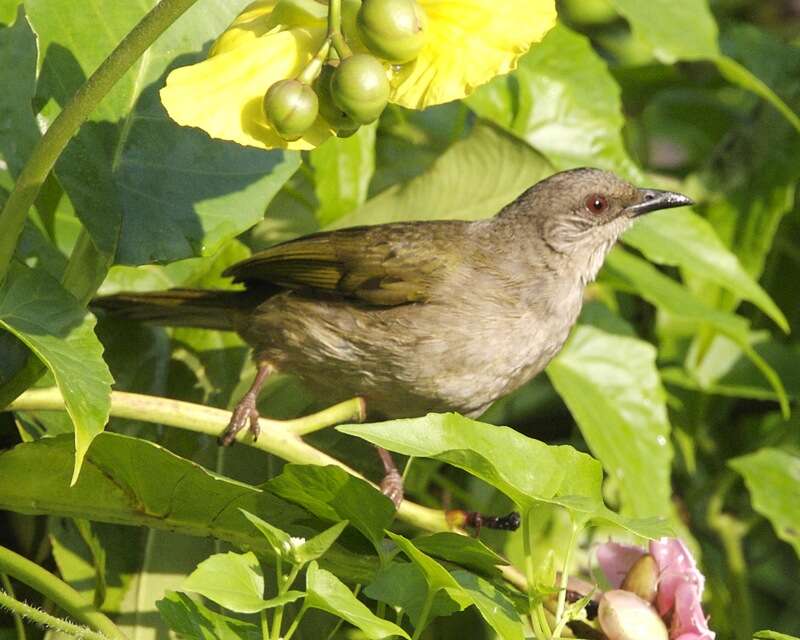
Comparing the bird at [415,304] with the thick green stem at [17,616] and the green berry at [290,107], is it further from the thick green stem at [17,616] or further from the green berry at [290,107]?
the green berry at [290,107]

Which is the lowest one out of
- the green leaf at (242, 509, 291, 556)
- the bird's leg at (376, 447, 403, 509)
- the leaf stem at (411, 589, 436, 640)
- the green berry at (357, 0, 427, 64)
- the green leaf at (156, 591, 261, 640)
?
the bird's leg at (376, 447, 403, 509)

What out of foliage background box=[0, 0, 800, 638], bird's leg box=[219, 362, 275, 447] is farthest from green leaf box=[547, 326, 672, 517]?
bird's leg box=[219, 362, 275, 447]

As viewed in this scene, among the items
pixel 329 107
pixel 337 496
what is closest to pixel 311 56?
pixel 329 107

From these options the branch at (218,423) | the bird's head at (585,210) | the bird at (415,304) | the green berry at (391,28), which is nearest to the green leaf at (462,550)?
the branch at (218,423)

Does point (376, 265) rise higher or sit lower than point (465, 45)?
lower

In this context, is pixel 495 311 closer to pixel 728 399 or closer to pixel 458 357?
pixel 458 357

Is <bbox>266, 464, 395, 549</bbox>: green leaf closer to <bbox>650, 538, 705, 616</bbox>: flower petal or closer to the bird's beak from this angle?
<bbox>650, 538, 705, 616</bbox>: flower petal

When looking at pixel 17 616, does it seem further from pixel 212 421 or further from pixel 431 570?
pixel 431 570

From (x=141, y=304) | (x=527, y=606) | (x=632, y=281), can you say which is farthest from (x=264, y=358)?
(x=527, y=606)
